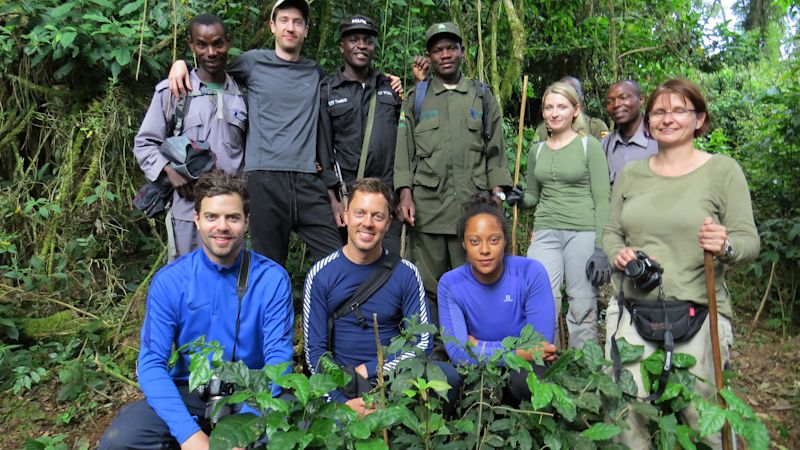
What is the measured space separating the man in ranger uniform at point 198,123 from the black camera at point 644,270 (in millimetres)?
2680

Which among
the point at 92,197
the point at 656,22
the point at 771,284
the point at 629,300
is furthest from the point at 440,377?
the point at 656,22

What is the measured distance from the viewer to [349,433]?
226cm

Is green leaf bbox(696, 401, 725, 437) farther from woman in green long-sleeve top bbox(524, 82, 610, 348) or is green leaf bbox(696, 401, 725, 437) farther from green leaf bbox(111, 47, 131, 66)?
green leaf bbox(111, 47, 131, 66)

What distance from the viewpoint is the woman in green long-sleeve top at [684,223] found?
9.17 feet

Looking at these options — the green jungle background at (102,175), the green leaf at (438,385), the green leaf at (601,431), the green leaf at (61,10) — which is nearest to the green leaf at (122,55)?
the green jungle background at (102,175)

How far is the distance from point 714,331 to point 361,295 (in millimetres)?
1833

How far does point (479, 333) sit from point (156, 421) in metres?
1.82

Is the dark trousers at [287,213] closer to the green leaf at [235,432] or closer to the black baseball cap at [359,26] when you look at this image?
the black baseball cap at [359,26]

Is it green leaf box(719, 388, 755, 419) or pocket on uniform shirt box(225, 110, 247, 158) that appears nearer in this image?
green leaf box(719, 388, 755, 419)

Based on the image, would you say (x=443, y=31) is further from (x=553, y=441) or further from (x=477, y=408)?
(x=553, y=441)

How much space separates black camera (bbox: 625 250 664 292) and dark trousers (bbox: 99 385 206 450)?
7.65 ft

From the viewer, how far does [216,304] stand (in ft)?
10.3

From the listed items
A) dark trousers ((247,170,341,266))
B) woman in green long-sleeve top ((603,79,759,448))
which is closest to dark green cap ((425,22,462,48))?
dark trousers ((247,170,341,266))

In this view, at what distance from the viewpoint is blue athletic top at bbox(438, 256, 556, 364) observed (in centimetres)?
355
